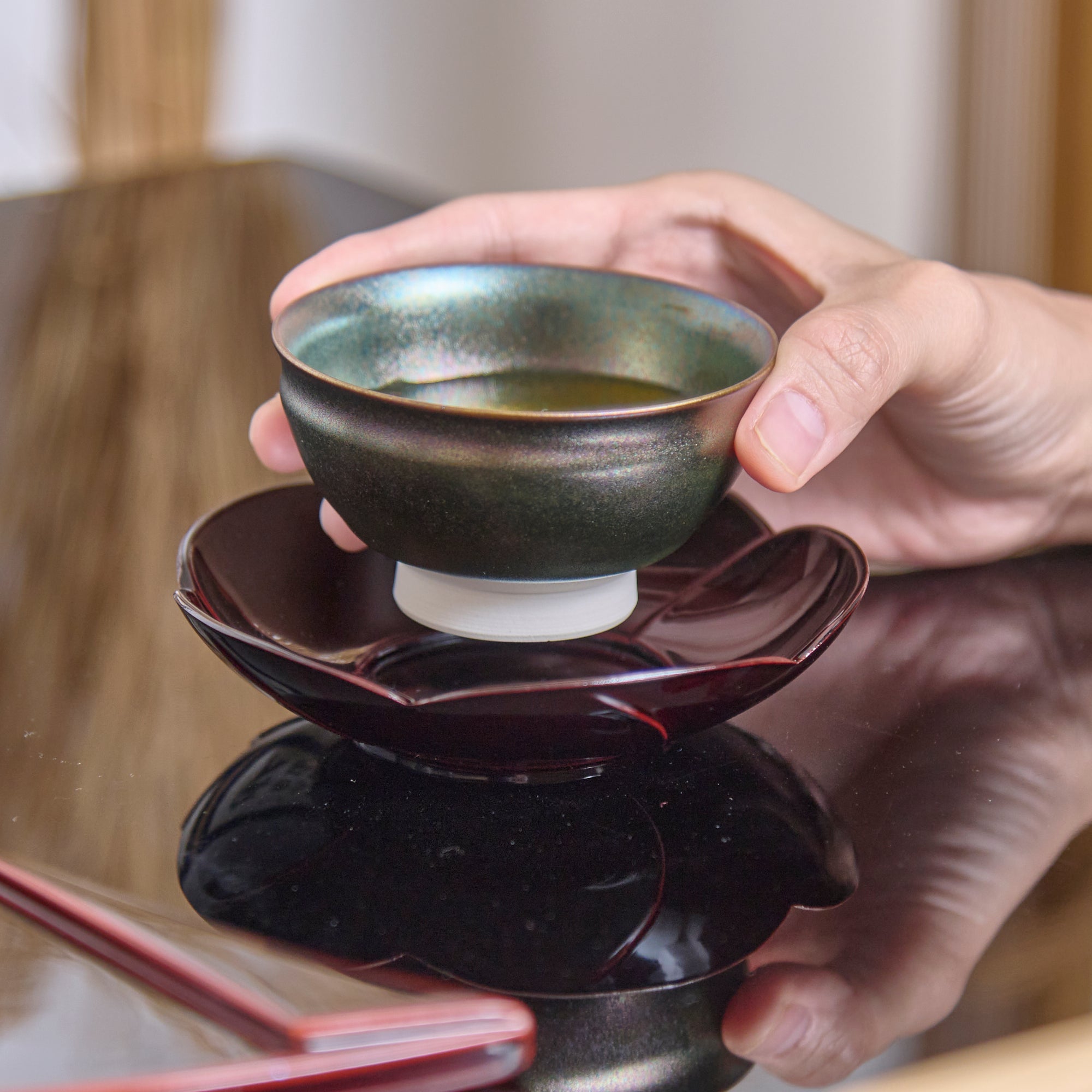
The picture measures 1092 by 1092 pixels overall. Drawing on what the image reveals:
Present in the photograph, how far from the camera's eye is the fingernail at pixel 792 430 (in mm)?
433

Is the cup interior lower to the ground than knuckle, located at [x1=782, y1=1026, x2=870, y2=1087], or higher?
higher

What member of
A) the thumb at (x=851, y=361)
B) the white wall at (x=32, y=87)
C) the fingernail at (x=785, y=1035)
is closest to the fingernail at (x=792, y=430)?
the thumb at (x=851, y=361)

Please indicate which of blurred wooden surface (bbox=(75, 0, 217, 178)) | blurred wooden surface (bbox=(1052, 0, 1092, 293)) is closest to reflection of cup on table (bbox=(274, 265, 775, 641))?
blurred wooden surface (bbox=(75, 0, 217, 178))

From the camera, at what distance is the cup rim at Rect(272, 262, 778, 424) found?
1.24ft

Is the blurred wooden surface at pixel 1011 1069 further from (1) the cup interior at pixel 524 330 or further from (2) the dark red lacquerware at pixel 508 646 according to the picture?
(1) the cup interior at pixel 524 330

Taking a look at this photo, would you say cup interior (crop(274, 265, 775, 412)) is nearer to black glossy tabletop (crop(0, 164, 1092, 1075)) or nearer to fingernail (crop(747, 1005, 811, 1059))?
black glossy tabletop (crop(0, 164, 1092, 1075))

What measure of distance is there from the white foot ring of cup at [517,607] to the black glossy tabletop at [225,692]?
67 mm

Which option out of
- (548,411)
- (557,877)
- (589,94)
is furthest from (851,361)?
(589,94)

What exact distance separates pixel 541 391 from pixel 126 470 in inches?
9.8

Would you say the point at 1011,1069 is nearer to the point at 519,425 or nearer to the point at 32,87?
the point at 519,425

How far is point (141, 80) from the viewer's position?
70.4 inches

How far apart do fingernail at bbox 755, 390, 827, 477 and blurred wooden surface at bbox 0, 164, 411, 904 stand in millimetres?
196

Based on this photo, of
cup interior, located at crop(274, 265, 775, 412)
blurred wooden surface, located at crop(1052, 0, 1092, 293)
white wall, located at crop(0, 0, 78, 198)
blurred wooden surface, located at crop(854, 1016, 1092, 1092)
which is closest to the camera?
Answer: blurred wooden surface, located at crop(854, 1016, 1092, 1092)

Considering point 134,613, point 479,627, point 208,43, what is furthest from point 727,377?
point 208,43
